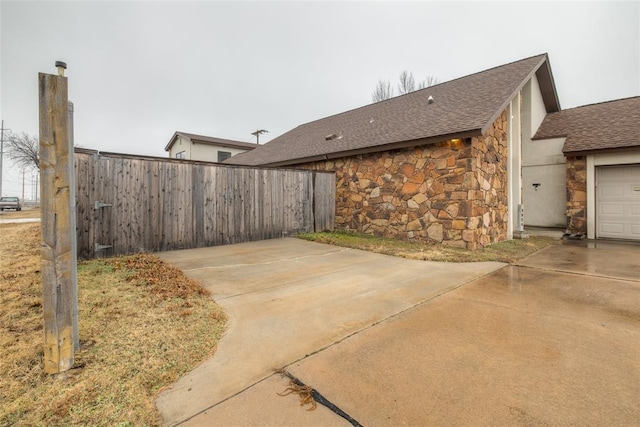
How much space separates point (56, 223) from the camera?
200 cm

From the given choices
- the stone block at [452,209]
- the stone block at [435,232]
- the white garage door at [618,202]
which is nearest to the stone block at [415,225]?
the stone block at [435,232]

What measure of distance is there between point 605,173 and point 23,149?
152ft

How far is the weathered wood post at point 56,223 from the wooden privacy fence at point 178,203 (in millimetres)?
4292

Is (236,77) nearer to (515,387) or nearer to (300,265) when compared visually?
(300,265)

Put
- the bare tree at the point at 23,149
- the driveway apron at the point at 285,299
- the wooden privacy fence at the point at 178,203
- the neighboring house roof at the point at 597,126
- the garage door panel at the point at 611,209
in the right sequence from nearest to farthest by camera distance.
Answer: the driveway apron at the point at 285,299 < the wooden privacy fence at the point at 178,203 < the neighboring house roof at the point at 597,126 < the garage door panel at the point at 611,209 < the bare tree at the point at 23,149

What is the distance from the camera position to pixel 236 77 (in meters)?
20.2

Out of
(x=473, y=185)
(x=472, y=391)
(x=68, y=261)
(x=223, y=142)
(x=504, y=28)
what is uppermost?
(x=504, y=28)

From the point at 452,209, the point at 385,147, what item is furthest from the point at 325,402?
the point at 385,147

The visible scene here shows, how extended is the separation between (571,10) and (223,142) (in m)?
22.7

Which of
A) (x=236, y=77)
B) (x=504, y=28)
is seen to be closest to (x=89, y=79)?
(x=236, y=77)

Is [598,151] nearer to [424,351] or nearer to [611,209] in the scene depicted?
[611,209]

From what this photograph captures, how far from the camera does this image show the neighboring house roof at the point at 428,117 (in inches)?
285

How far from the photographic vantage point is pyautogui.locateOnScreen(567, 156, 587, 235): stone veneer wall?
9219mm

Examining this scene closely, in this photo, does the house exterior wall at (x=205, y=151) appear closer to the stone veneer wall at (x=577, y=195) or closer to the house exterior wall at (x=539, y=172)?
the house exterior wall at (x=539, y=172)
